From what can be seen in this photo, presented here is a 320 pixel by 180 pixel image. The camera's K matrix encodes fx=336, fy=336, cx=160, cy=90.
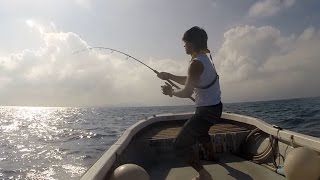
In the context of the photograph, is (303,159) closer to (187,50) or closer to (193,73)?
(193,73)

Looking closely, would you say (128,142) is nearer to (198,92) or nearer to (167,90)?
(167,90)

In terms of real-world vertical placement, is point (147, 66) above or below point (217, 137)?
above

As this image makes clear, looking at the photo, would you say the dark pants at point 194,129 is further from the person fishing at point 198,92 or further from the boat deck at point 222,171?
the boat deck at point 222,171

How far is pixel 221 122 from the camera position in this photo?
9398mm

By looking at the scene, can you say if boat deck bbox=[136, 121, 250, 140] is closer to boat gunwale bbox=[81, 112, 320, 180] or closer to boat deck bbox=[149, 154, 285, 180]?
boat gunwale bbox=[81, 112, 320, 180]

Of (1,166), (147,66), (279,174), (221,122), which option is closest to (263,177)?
(279,174)

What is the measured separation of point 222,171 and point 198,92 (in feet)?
6.75

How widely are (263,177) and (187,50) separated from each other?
2504mm

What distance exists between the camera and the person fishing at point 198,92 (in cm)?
443

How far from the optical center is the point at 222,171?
19.8 feet

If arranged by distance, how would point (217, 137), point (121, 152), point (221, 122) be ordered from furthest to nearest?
point (221, 122) → point (217, 137) → point (121, 152)

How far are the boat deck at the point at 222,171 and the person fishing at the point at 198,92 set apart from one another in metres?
1.08

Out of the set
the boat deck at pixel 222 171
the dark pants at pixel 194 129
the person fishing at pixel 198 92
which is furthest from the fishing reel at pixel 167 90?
the boat deck at pixel 222 171

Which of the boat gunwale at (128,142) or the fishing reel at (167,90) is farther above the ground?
the fishing reel at (167,90)
